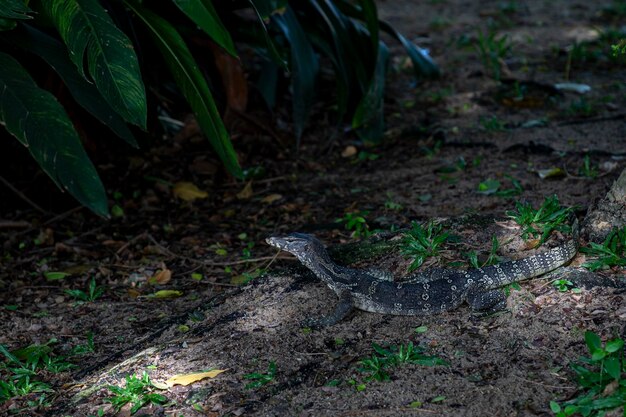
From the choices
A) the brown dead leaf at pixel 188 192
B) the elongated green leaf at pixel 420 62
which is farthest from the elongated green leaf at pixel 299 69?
the elongated green leaf at pixel 420 62

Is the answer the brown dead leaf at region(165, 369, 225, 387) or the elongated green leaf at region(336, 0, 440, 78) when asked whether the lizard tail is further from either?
the elongated green leaf at region(336, 0, 440, 78)

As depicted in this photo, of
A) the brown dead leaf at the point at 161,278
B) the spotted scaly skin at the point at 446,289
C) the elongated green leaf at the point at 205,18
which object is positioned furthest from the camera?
the brown dead leaf at the point at 161,278

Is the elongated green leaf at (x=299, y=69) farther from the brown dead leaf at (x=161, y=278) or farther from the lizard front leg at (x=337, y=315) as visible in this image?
the lizard front leg at (x=337, y=315)

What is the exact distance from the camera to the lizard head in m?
4.73

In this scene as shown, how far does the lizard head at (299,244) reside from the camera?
186 inches

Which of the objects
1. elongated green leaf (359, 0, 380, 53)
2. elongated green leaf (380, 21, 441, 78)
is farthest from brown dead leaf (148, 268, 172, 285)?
elongated green leaf (380, 21, 441, 78)

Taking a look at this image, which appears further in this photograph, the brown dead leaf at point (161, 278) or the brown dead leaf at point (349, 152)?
the brown dead leaf at point (349, 152)

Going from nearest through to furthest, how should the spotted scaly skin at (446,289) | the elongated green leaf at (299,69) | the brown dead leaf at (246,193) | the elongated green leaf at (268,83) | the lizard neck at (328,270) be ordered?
the spotted scaly skin at (446,289)
the lizard neck at (328,270)
the brown dead leaf at (246,193)
the elongated green leaf at (299,69)
the elongated green leaf at (268,83)

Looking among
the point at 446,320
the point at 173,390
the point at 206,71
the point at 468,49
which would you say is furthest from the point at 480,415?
the point at 468,49

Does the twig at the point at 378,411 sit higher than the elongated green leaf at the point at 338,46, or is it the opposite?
the elongated green leaf at the point at 338,46

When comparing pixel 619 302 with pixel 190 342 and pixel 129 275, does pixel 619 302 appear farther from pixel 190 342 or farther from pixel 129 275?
pixel 129 275

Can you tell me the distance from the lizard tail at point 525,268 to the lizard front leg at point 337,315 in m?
0.71

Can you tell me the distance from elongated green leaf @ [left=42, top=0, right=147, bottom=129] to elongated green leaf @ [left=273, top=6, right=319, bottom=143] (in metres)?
2.22

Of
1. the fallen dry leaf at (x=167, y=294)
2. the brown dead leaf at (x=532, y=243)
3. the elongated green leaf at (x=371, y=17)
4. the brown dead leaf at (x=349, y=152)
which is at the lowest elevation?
the brown dead leaf at (x=349, y=152)
